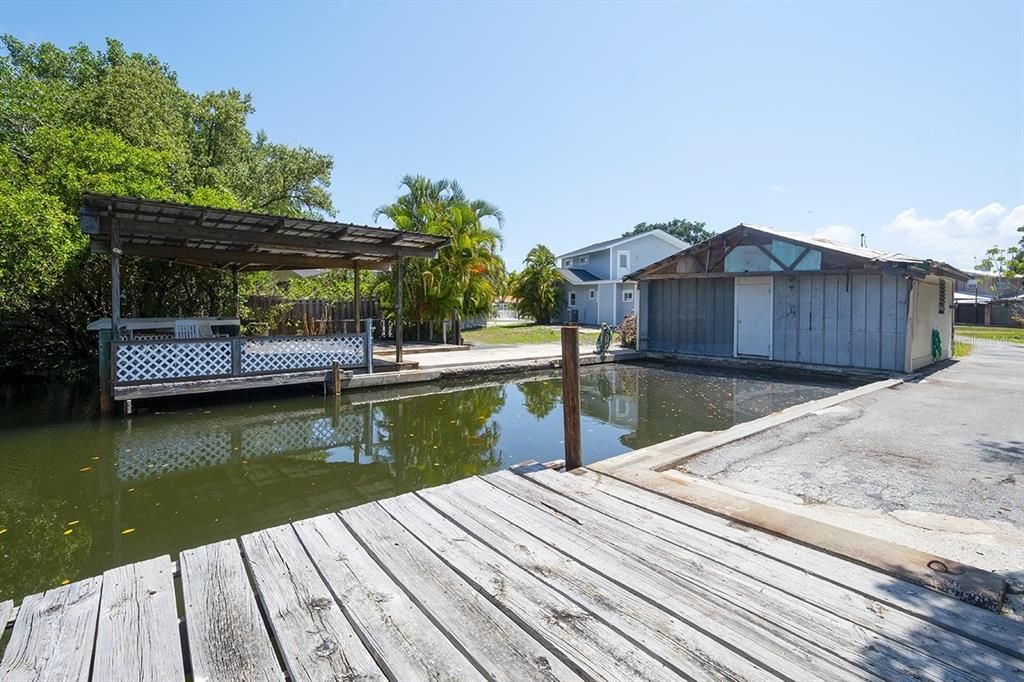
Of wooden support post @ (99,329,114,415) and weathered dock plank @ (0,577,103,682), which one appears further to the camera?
wooden support post @ (99,329,114,415)

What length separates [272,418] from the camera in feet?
26.7

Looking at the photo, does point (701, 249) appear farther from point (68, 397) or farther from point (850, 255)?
point (68, 397)

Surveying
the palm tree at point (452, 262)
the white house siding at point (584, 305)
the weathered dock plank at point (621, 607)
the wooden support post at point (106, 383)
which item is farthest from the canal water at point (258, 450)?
the white house siding at point (584, 305)

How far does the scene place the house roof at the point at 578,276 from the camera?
2814 cm

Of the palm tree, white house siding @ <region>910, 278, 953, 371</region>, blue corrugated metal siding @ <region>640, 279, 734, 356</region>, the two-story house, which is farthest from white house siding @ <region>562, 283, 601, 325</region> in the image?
white house siding @ <region>910, 278, 953, 371</region>

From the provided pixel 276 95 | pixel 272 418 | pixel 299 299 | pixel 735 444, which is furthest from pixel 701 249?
pixel 276 95

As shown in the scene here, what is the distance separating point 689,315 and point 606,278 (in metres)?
13.4

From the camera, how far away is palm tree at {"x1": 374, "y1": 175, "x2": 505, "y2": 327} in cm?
1675

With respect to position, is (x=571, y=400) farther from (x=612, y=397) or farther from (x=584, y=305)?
(x=584, y=305)

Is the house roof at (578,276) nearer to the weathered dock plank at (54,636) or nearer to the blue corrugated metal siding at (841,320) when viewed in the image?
the blue corrugated metal siding at (841,320)

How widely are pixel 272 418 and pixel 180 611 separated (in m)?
5.94

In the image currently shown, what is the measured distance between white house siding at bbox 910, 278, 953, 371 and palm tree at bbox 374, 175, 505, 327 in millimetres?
11543

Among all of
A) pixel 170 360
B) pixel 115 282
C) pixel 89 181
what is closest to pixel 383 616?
pixel 170 360

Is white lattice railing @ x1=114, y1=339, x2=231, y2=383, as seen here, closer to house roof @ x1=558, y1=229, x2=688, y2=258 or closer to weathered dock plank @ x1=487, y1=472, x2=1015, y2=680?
weathered dock plank @ x1=487, y1=472, x2=1015, y2=680
